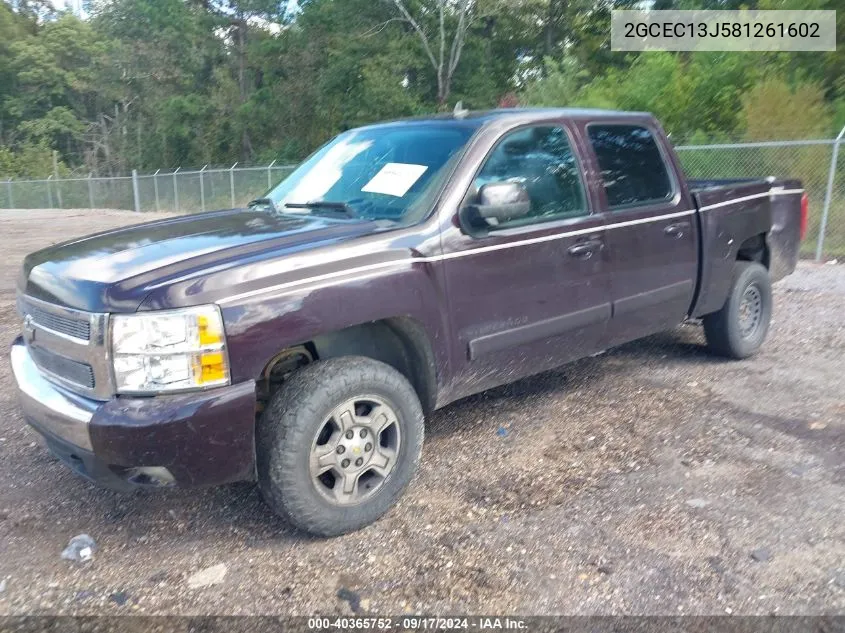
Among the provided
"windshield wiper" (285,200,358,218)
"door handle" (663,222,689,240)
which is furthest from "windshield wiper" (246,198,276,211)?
"door handle" (663,222,689,240)

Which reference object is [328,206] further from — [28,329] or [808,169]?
[808,169]

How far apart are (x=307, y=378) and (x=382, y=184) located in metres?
1.29

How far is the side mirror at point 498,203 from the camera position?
146 inches

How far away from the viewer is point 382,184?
13.4ft

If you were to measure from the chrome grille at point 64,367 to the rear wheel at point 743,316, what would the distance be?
4.34 meters

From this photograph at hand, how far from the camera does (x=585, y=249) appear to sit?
14.3ft

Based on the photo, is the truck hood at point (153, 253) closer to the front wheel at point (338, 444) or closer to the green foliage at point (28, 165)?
the front wheel at point (338, 444)

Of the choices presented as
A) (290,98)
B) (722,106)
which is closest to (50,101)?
(290,98)

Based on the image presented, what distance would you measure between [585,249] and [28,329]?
288 cm

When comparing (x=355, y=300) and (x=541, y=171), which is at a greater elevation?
(x=541, y=171)

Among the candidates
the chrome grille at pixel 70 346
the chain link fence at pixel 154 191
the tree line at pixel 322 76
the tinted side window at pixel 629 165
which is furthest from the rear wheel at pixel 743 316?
the chain link fence at pixel 154 191

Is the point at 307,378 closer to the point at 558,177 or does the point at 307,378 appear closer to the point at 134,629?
the point at 134,629

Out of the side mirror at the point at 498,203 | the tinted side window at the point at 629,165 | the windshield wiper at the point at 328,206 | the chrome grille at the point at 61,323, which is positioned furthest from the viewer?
the tinted side window at the point at 629,165

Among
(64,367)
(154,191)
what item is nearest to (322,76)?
(154,191)
